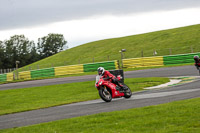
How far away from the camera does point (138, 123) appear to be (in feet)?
27.8

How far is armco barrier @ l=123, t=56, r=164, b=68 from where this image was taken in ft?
127

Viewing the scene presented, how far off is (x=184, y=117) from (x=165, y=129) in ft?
4.31

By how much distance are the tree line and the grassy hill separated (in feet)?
121

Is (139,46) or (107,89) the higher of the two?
(139,46)

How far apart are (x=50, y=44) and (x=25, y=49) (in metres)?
15.1

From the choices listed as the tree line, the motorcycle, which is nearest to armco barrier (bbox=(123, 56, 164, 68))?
the motorcycle

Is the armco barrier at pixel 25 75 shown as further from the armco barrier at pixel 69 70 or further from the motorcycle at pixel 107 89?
the motorcycle at pixel 107 89

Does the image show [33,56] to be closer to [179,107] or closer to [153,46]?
[153,46]

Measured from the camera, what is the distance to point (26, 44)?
438 ft

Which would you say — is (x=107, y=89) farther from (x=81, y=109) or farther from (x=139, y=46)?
(x=139, y=46)

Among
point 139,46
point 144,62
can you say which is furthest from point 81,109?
point 139,46

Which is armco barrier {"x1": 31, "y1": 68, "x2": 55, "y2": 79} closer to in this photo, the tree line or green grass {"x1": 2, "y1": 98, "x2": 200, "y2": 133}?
green grass {"x1": 2, "y1": 98, "x2": 200, "y2": 133}

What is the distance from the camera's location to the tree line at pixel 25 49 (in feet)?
396

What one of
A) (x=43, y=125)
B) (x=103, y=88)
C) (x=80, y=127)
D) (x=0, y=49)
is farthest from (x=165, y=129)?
(x=0, y=49)
